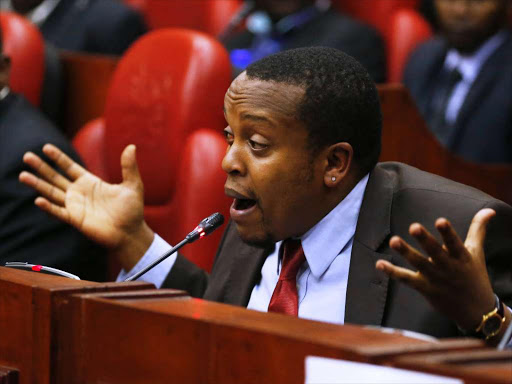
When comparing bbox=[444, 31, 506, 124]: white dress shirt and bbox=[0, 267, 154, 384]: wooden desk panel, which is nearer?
bbox=[0, 267, 154, 384]: wooden desk panel

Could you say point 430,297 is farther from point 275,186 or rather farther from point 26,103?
point 26,103

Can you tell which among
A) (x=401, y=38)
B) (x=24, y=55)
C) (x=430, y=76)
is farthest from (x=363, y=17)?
(x=24, y=55)

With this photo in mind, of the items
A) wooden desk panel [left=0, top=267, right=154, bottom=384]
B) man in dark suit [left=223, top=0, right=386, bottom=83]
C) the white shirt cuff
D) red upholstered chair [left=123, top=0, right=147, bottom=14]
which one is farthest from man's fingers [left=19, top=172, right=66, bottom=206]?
red upholstered chair [left=123, top=0, right=147, bottom=14]

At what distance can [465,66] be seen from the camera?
2.41m

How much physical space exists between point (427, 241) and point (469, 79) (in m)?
1.66

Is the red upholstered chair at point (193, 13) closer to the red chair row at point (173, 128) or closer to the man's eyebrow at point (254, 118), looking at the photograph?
the red chair row at point (173, 128)

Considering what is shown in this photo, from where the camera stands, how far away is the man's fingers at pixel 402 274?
0.81m

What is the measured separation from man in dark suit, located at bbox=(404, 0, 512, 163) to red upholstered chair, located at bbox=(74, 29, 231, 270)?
0.73 metres

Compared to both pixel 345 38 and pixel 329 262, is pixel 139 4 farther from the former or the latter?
pixel 329 262

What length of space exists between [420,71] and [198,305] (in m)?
1.81

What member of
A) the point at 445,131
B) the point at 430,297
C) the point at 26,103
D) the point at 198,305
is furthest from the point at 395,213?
the point at 445,131

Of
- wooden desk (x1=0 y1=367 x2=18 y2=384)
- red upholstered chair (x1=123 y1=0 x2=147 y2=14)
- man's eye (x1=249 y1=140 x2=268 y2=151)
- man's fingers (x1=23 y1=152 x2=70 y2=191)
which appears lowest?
red upholstered chair (x1=123 y1=0 x2=147 y2=14)

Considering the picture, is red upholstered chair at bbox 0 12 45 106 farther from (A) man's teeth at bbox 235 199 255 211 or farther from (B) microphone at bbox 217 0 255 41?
(A) man's teeth at bbox 235 199 255 211

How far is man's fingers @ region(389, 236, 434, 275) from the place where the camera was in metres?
0.79
